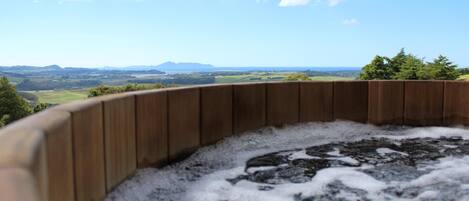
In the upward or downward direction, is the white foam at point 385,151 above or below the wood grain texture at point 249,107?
below

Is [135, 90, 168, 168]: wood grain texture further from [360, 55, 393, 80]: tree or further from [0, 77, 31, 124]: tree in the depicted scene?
→ [360, 55, 393, 80]: tree

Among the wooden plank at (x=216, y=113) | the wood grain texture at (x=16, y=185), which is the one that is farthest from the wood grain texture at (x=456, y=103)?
the wood grain texture at (x=16, y=185)

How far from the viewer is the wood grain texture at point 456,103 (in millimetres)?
6441

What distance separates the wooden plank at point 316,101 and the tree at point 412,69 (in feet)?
55.7

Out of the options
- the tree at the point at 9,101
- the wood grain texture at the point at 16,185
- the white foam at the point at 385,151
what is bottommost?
the tree at the point at 9,101

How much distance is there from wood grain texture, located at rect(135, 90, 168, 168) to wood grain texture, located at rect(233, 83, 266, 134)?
126 centimetres

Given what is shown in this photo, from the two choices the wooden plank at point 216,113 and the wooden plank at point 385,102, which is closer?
the wooden plank at point 216,113

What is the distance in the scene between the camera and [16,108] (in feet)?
60.3

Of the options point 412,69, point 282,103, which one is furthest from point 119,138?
point 412,69

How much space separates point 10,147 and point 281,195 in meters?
2.33

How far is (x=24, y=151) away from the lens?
148 cm

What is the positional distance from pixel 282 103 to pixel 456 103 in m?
2.53

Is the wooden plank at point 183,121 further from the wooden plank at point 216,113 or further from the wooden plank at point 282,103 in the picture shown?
A: the wooden plank at point 282,103

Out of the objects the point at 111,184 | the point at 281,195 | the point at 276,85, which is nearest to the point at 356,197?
the point at 281,195
